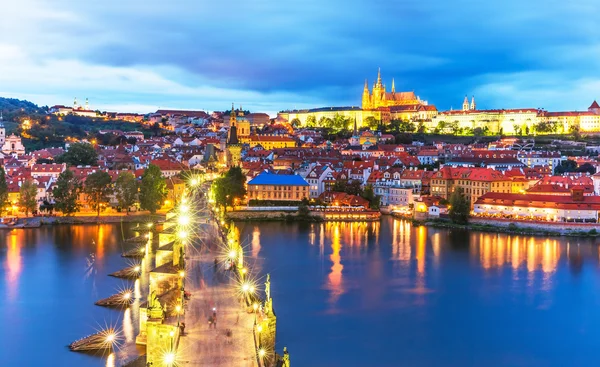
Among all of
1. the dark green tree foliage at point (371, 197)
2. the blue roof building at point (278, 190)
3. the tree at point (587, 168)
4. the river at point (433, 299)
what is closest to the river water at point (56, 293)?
the river at point (433, 299)

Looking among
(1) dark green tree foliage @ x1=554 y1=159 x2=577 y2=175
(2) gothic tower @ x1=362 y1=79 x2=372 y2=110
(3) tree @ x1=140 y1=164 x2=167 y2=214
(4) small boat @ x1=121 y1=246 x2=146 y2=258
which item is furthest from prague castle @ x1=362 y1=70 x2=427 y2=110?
(4) small boat @ x1=121 y1=246 x2=146 y2=258

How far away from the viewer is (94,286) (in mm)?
11484

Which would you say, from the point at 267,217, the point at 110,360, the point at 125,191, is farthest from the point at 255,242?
the point at 110,360

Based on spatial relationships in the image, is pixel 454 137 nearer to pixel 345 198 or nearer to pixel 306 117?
pixel 306 117

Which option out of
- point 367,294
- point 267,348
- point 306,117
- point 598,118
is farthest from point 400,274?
point 306,117

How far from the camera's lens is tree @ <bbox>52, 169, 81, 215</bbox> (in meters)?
19.2

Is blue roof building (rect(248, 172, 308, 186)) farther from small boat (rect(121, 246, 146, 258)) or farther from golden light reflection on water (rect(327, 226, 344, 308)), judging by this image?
small boat (rect(121, 246, 146, 258))

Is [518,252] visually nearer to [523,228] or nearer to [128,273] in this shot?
[523,228]

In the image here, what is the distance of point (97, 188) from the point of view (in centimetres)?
1994

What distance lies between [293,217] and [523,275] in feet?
30.7

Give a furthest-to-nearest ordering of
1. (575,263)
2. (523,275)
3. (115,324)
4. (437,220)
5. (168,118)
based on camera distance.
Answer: (168,118) < (437,220) < (575,263) < (523,275) < (115,324)

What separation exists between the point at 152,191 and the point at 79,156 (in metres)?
9.43

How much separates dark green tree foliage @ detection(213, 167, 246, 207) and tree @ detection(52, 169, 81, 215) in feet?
13.5

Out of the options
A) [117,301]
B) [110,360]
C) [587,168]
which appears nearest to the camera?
[110,360]
